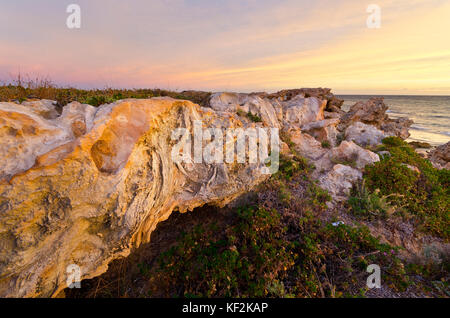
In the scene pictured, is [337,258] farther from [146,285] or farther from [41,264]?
[41,264]

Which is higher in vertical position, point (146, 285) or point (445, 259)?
point (445, 259)

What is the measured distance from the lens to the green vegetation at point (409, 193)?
5.96m

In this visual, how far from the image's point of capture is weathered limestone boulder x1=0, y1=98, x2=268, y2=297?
280cm

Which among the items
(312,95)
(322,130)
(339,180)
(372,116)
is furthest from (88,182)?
(372,116)

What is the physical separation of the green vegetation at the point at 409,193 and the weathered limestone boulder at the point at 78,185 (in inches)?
254

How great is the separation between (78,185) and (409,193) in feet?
32.7

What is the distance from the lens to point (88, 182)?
328 centimetres

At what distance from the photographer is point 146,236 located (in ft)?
15.5

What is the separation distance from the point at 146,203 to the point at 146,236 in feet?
3.86

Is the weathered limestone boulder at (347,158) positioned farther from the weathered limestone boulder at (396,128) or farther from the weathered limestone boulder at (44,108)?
the weathered limestone boulder at (396,128)

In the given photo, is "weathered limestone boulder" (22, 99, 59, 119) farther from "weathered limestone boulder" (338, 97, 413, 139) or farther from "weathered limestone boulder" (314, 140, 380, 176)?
"weathered limestone boulder" (338, 97, 413, 139)

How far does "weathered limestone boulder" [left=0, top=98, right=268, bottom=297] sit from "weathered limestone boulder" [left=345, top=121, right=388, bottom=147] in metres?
11.5

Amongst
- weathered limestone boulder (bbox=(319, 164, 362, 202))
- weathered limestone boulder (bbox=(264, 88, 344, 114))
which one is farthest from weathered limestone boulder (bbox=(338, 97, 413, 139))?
weathered limestone boulder (bbox=(319, 164, 362, 202))
